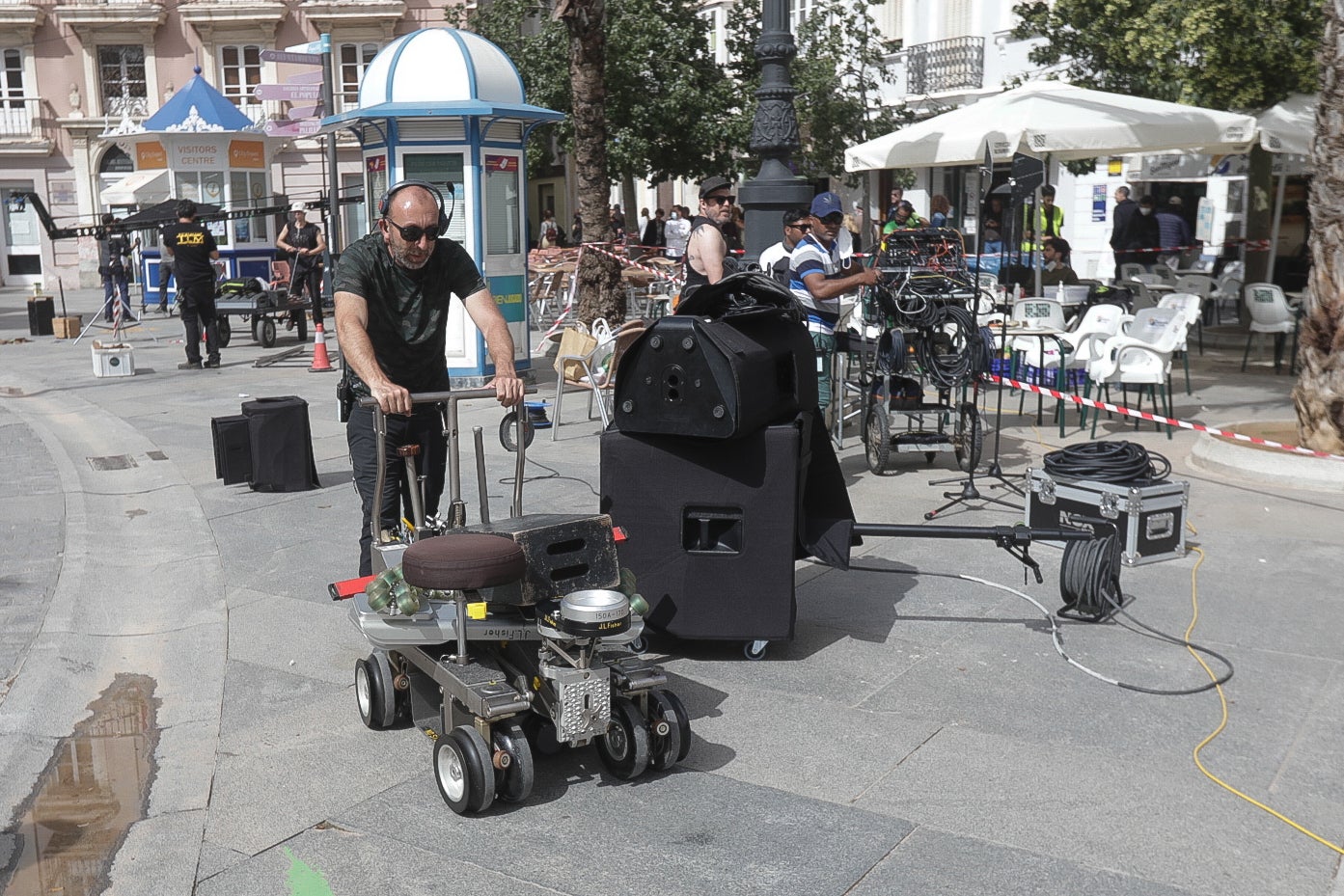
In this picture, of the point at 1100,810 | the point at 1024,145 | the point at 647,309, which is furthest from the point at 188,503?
the point at 647,309

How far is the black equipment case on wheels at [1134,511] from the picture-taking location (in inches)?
248

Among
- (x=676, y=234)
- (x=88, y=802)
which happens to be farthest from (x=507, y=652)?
(x=676, y=234)

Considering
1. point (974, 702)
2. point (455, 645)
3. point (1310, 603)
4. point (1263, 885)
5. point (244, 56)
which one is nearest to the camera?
point (1263, 885)

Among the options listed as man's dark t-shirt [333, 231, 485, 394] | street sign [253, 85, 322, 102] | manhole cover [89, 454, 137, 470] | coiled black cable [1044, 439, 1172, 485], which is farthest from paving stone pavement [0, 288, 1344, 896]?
street sign [253, 85, 322, 102]

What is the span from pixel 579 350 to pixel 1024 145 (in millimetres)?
4890

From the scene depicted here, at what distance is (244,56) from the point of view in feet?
129

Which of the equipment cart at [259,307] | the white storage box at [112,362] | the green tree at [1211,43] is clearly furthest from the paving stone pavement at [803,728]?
the equipment cart at [259,307]

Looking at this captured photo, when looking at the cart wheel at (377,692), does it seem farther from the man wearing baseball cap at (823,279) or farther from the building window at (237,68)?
the building window at (237,68)

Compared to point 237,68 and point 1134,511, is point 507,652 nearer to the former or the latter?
point 1134,511

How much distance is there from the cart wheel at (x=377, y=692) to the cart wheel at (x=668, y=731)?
3.11 ft

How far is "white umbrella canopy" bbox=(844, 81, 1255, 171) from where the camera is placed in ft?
37.9

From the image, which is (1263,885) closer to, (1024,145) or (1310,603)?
(1310,603)

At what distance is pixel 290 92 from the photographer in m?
15.1

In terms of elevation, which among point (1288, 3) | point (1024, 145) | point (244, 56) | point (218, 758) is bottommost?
point (218, 758)
